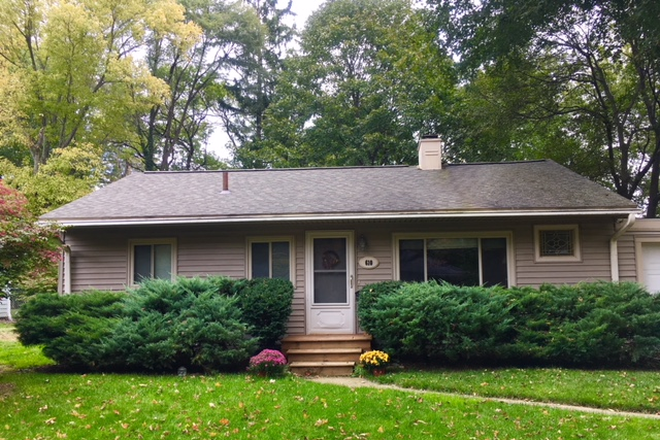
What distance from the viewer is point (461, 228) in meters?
9.78

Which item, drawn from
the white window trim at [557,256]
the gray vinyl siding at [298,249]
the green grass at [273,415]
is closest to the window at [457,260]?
the gray vinyl siding at [298,249]

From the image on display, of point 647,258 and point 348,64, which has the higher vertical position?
point 348,64

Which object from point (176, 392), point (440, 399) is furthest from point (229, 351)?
point (440, 399)

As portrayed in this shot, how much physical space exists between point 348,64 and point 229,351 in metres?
18.2

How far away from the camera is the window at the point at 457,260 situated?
384 inches

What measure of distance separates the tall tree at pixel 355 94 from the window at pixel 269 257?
419 inches

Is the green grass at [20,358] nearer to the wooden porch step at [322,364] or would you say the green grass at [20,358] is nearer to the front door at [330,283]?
the wooden porch step at [322,364]

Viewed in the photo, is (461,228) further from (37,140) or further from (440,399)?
(37,140)

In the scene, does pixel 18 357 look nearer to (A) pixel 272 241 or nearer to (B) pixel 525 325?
(A) pixel 272 241

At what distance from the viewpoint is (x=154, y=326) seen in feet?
25.6

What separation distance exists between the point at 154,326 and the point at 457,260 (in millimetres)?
5356

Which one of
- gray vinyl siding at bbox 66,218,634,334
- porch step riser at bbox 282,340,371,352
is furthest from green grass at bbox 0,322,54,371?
porch step riser at bbox 282,340,371,352

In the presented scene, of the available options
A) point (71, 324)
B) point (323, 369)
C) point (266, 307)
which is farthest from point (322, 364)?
point (71, 324)

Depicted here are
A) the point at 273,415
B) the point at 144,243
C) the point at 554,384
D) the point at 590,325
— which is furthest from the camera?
the point at 144,243
